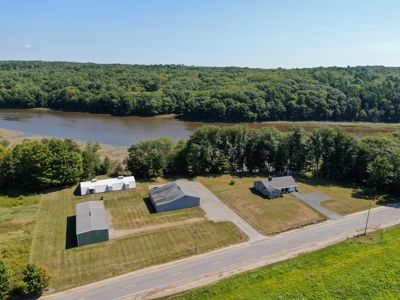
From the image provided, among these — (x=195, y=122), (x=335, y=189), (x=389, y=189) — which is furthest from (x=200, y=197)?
(x=195, y=122)

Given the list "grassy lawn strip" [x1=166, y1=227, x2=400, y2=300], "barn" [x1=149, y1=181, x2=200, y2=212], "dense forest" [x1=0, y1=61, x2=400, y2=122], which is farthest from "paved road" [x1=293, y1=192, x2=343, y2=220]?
"dense forest" [x1=0, y1=61, x2=400, y2=122]

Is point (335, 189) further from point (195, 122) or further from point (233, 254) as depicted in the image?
point (195, 122)

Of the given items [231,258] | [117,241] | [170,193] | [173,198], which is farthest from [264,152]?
[117,241]

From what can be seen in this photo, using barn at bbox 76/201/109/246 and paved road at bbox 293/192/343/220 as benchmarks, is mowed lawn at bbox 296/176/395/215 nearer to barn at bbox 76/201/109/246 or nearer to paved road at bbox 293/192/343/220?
paved road at bbox 293/192/343/220

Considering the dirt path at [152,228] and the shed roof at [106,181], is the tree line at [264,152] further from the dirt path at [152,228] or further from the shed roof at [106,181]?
the dirt path at [152,228]

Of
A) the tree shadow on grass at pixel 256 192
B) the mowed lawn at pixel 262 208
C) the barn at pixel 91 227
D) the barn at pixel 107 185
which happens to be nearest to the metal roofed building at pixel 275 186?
the tree shadow on grass at pixel 256 192
